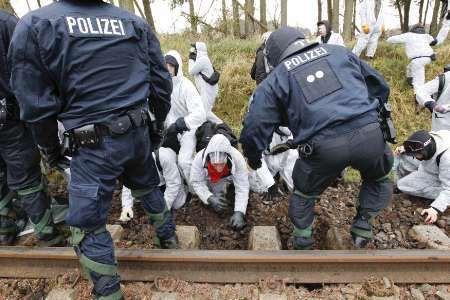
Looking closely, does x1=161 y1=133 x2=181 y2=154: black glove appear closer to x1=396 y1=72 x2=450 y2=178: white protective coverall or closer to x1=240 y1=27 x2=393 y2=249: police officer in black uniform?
x1=240 y1=27 x2=393 y2=249: police officer in black uniform

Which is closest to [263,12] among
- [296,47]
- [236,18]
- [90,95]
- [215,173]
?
[236,18]

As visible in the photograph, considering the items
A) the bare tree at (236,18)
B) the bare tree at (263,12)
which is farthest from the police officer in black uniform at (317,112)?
the bare tree at (236,18)

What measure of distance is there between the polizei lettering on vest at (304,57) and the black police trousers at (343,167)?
1.70ft

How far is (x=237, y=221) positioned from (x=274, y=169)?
1.10m

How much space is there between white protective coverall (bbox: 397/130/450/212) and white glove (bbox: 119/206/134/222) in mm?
2883

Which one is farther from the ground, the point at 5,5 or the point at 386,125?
the point at 5,5

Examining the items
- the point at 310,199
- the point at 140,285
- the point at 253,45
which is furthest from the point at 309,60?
the point at 253,45

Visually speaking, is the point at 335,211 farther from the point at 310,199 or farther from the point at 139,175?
the point at 139,175

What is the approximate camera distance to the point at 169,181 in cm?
395

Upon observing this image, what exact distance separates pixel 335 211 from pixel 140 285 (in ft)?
6.79

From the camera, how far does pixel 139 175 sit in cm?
277

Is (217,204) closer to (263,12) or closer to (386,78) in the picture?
(386,78)

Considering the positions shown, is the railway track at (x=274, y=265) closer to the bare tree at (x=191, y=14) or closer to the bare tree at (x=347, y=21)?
the bare tree at (x=347, y=21)

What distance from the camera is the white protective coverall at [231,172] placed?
3.74 metres
